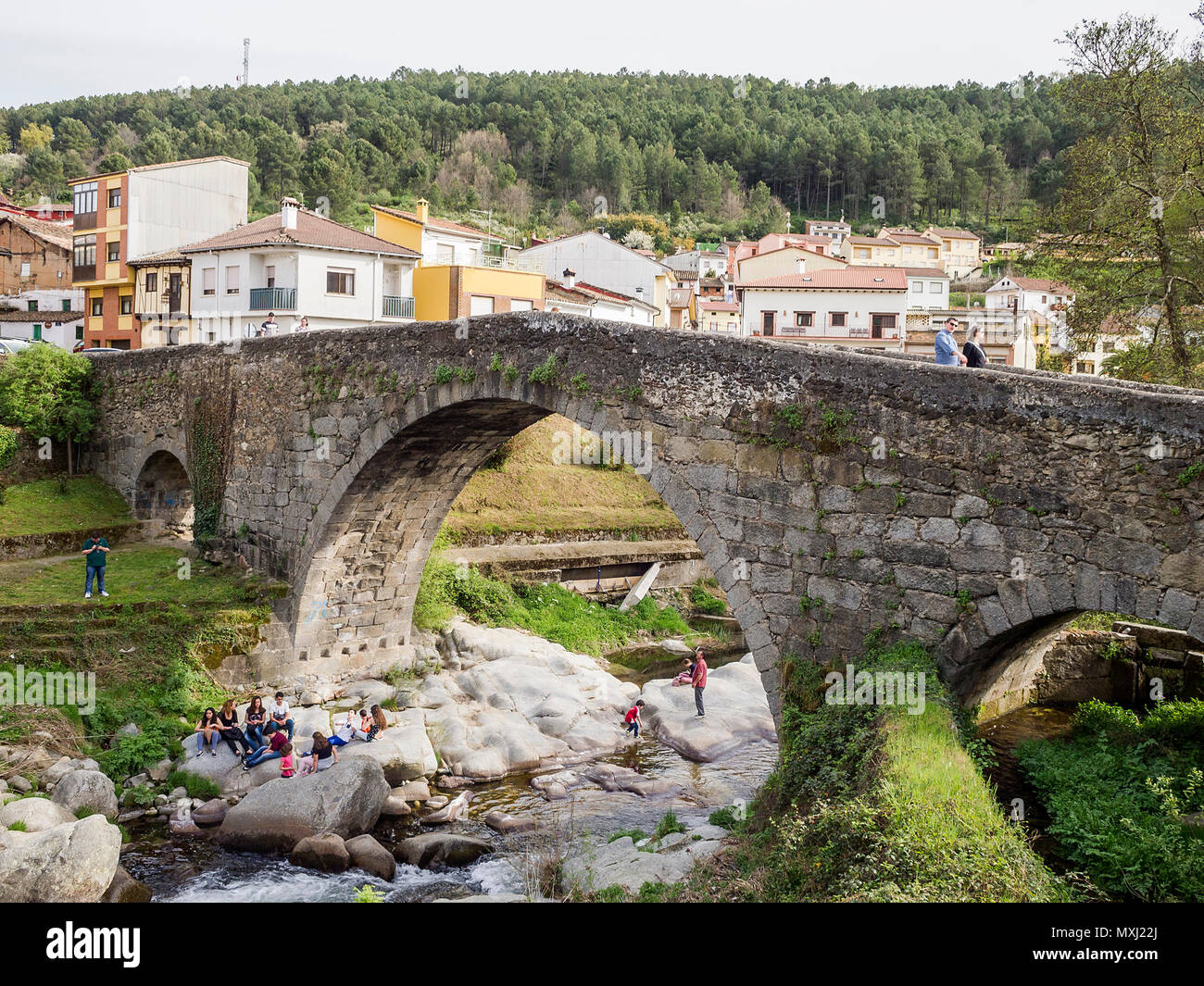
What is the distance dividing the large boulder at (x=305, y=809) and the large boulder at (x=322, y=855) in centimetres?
38

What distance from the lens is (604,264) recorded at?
44.8 m

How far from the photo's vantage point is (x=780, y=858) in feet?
25.4

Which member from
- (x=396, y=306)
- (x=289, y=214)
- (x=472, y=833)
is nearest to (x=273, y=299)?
(x=289, y=214)

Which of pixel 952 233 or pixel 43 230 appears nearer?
pixel 43 230

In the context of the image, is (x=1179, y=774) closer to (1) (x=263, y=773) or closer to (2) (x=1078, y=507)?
(2) (x=1078, y=507)

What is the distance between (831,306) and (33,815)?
33.9m

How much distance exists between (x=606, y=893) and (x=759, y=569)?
11.5 ft

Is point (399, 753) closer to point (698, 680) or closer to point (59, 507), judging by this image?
point (698, 680)

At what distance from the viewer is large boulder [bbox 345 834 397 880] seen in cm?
1177

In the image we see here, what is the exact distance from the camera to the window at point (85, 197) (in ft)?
122

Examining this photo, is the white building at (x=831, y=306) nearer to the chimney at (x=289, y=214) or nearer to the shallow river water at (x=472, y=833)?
the chimney at (x=289, y=214)

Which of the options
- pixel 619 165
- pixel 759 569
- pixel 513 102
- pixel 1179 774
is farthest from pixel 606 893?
pixel 513 102

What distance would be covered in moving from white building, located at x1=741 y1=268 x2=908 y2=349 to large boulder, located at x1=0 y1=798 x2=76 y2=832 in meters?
31.7

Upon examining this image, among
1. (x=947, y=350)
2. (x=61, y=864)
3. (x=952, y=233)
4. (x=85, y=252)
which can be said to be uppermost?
(x=952, y=233)
